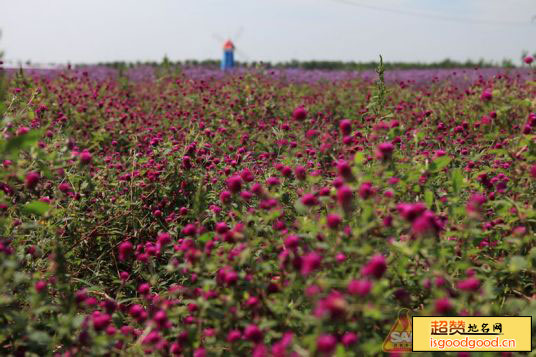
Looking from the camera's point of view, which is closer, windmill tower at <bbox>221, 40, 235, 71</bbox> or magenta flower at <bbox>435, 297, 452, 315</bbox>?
magenta flower at <bbox>435, 297, 452, 315</bbox>

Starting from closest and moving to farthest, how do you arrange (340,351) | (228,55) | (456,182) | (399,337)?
(340,351) → (399,337) → (456,182) → (228,55)

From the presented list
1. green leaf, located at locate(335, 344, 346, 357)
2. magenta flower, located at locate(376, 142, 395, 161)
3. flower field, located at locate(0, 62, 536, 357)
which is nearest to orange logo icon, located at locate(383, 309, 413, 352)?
flower field, located at locate(0, 62, 536, 357)

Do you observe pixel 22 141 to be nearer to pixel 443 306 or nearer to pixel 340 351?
pixel 340 351

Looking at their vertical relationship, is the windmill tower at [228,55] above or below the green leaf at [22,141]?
above

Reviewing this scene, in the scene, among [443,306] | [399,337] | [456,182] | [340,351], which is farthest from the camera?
[456,182]

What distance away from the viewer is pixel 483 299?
5.07 ft

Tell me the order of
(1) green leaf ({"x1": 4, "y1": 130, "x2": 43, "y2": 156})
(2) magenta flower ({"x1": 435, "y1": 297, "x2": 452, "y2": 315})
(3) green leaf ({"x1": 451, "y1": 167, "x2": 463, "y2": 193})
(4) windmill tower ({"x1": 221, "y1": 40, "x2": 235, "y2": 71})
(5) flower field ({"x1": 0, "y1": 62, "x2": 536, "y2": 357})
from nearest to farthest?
(2) magenta flower ({"x1": 435, "y1": 297, "x2": 452, "y2": 315}), (5) flower field ({"x1": 0, "y1": 62, "x2": 536, "y2": 357}), (1) green leaf ({"x1": 4, "y1": 130, "x2": 43, "y2": 156}), (3) green leaf ({"x1": 451, "y1": 167, "x2": 463, "y2": 193}), (4) windmill tower ({"x1": 221, "y1": 40, "x2": 235, "y2": 71})

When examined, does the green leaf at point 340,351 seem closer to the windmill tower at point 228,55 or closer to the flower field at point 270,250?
the flower field at point 270,250

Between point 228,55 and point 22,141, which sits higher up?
point 228,55

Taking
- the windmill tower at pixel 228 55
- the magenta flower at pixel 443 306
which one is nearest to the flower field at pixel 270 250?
the magenta flower at pixel 443 306

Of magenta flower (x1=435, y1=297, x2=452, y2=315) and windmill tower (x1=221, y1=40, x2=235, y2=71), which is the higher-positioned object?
windmill tower (x1=221, y1=40, x2=235, y2=71)

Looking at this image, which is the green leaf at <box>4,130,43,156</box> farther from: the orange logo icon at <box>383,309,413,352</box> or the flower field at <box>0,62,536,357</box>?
the orange logo icon at <box>383,309,413,352</box>

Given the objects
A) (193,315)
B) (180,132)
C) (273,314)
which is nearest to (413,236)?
(273,314)

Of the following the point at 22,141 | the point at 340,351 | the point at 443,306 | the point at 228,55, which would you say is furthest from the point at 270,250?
the point at 228,55
